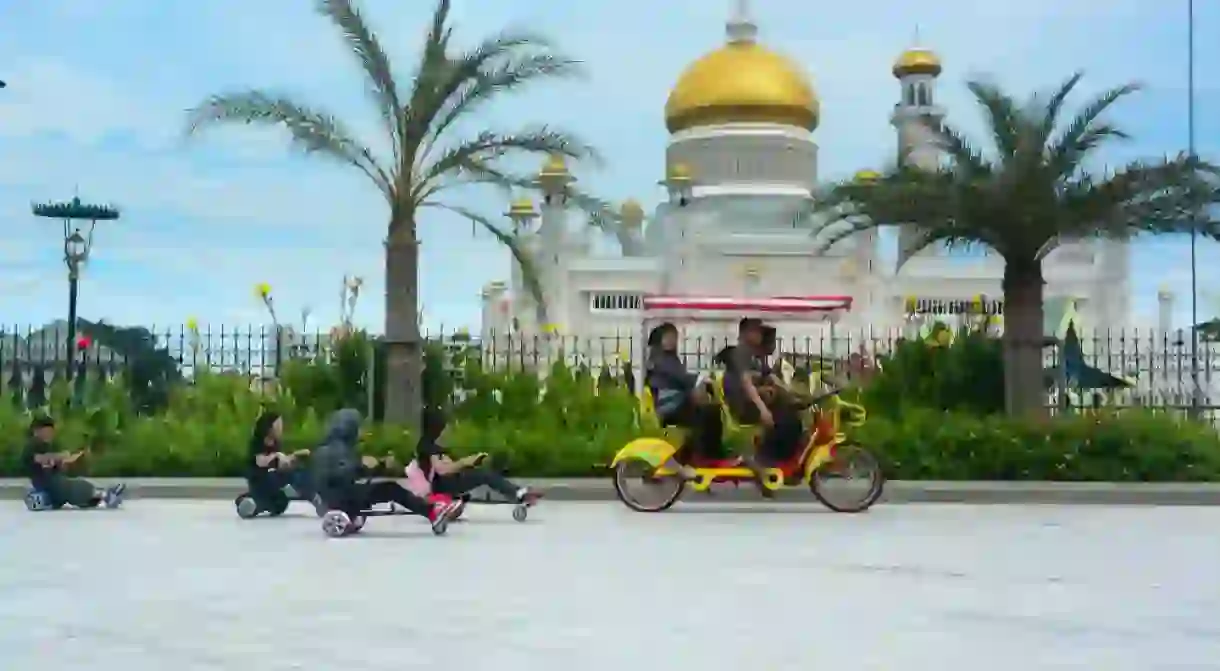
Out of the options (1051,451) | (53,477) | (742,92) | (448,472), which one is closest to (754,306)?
(1051,451)

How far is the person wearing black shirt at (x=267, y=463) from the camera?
512 inches

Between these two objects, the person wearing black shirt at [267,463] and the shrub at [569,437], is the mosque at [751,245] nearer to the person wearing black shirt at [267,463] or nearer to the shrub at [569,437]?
the shrub at [569,437]

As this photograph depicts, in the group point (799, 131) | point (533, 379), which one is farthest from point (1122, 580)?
point (799, 131)

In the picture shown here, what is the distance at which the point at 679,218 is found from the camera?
164ft

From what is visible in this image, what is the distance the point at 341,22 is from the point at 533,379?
4950 mm

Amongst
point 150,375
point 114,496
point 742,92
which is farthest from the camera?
point 742,92

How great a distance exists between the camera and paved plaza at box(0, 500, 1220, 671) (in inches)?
239

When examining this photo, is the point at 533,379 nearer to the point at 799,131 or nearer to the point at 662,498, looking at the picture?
Answer: the point at 662,498

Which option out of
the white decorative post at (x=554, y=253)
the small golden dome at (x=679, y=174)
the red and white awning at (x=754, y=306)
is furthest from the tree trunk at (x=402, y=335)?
the small golden dome at (x=679, y=174)

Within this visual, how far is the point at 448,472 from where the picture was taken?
12484mm

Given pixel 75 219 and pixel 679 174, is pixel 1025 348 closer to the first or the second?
pixel 75 219

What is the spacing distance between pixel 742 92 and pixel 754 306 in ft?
70.5

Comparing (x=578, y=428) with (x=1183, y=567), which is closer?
(x=1183, y=567)

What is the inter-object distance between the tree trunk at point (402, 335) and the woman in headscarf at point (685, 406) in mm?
5098
